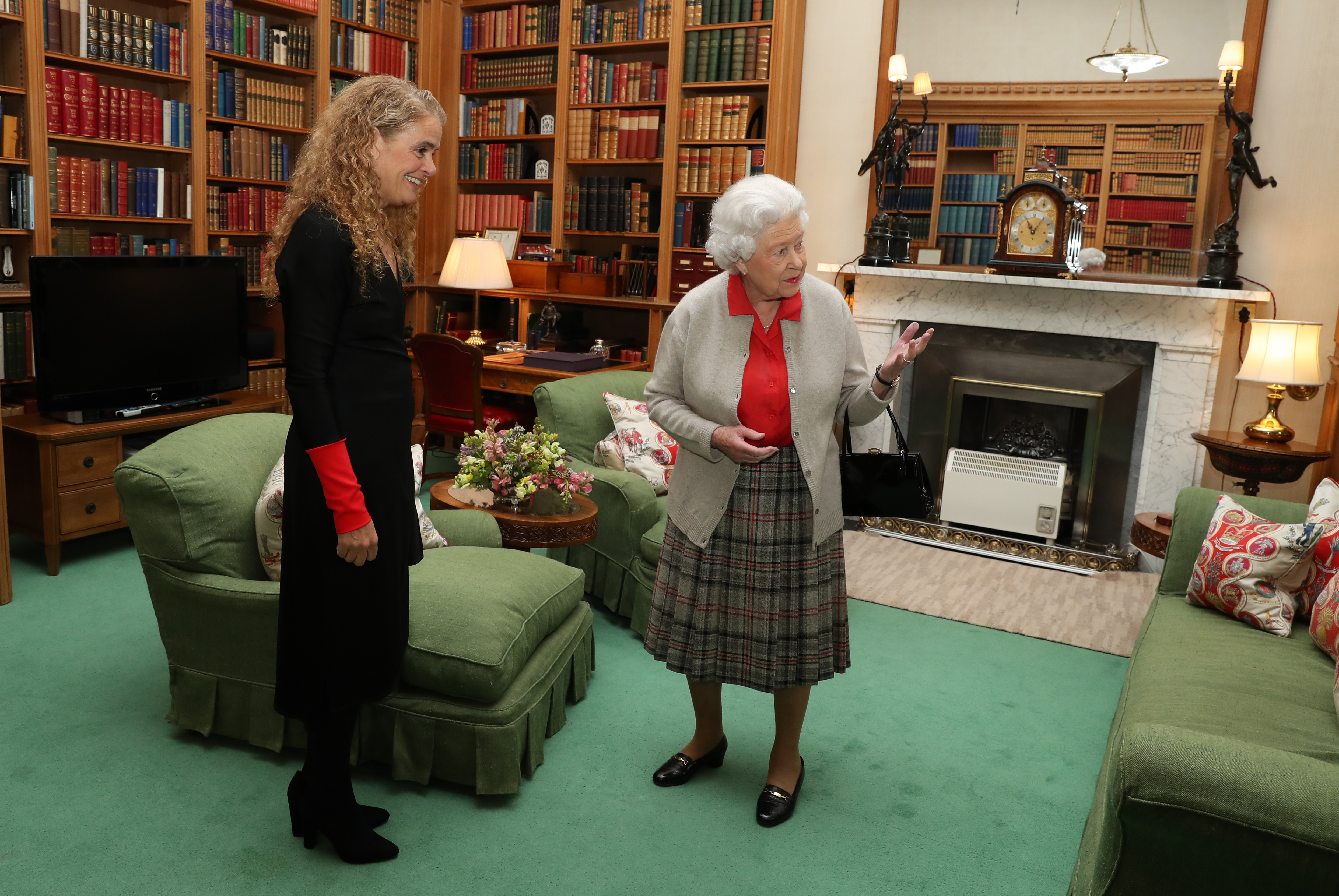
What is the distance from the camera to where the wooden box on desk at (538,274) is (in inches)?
220

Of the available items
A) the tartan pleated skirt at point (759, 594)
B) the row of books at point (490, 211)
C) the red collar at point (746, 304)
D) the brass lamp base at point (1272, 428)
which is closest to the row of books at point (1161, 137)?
the brass lamp base at point (1272, 428)

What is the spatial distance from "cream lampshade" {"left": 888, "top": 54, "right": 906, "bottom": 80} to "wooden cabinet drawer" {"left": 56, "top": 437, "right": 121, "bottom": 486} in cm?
384

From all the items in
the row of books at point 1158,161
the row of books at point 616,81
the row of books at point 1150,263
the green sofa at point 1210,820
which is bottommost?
the green sofa at point 1210,820

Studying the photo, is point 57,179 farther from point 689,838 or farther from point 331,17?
point 689,838

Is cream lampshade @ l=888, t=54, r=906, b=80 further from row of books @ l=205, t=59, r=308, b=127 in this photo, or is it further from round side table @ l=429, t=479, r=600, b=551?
row of books @ l=205, t=59, r=308, b=127

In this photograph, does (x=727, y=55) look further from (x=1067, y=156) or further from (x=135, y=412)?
(x=135, y=412)

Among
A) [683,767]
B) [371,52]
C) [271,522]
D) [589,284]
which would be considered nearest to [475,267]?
[589,284]

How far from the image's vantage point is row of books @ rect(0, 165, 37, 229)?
4016 millimetres

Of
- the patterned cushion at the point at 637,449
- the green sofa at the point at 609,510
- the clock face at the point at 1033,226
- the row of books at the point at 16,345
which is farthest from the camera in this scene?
the clock face at the point at 1033,226

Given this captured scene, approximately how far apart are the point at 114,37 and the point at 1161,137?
461 cm

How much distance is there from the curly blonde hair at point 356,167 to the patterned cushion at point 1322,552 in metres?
2.47

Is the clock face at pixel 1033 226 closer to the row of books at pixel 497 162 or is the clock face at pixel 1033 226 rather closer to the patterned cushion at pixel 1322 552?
the patterned cushion at pixel 1322 552

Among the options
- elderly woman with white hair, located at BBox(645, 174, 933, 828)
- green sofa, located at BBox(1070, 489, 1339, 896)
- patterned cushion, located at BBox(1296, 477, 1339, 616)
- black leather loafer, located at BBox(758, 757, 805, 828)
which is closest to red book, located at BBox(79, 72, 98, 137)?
elderly woman with white hair, located at BBox(645, 174, 933, 828)

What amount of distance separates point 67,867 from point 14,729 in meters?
0.74
